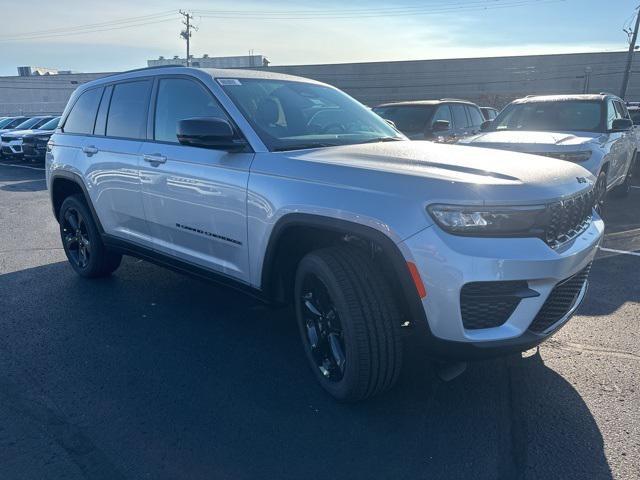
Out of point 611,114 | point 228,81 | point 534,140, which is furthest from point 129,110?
point 611,114

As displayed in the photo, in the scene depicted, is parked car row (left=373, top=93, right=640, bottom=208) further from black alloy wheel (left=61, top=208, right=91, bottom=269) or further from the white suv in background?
black alloy wheel (left=61, top=208, right=91, bottom=269)

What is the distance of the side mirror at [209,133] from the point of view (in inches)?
129

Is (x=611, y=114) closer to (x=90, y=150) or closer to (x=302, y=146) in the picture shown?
(x=302, y=146)

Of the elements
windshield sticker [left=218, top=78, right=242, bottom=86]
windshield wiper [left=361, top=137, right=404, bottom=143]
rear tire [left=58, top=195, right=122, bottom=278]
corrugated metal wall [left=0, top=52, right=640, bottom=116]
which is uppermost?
corrugated metal wall [left=0, top=52, right=640, bottom=116]

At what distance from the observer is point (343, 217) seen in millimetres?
2848

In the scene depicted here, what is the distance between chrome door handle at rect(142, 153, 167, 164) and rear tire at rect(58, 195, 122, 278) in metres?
1.30

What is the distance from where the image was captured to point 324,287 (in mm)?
3115

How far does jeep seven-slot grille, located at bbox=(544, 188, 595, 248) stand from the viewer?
275cm

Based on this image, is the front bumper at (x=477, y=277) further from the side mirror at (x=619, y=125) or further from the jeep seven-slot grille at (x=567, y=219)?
the side mirror at (x=619, y=125)

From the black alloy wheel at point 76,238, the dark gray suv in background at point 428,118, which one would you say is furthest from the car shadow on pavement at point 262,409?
the dark gray suv in background at point 428,118

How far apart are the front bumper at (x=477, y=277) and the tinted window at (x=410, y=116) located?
7766mm

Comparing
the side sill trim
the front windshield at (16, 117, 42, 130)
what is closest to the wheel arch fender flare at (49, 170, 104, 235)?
the side sill trim

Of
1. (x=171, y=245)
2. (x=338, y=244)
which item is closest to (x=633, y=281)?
(x=338, y=244)

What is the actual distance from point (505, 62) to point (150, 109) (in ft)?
144
